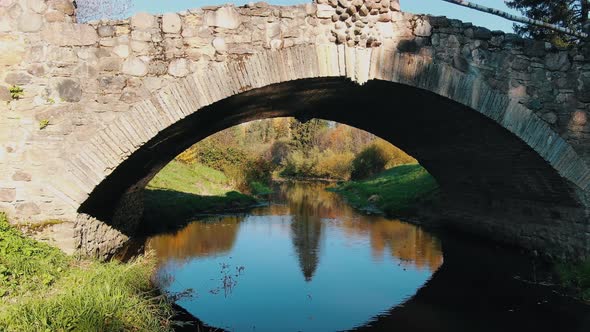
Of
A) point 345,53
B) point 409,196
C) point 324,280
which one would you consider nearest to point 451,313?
point 324,280

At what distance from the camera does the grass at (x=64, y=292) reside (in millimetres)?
3988

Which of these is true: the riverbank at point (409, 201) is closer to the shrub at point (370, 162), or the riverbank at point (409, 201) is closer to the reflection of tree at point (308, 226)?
the reflection of tree at point (308, 226)

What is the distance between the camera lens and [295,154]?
42094 mm

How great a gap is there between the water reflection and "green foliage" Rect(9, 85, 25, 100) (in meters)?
3.51

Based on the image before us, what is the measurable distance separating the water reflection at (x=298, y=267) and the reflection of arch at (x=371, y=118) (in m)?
1.88

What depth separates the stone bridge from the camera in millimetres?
5770

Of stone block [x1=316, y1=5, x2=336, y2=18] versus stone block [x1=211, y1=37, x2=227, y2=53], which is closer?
stone block [x1=211, y1=37, x2=227, y2=53]

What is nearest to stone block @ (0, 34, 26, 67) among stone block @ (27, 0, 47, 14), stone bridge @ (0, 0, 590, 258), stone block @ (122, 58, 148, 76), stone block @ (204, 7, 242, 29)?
stone bridge @ (0, 0, 590, 258)

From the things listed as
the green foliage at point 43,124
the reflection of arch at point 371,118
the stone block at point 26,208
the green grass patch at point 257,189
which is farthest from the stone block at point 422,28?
the green grass patch at point 257,189

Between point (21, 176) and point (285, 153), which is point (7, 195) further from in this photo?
point (285, 153)

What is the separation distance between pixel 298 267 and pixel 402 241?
137 inches

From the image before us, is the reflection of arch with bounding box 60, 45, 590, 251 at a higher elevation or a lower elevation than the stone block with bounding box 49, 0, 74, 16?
lower

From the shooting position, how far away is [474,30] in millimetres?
6957

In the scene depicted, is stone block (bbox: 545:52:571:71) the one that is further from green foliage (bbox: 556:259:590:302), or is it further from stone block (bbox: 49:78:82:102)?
stone block (bbox: 49:78:82:102)
